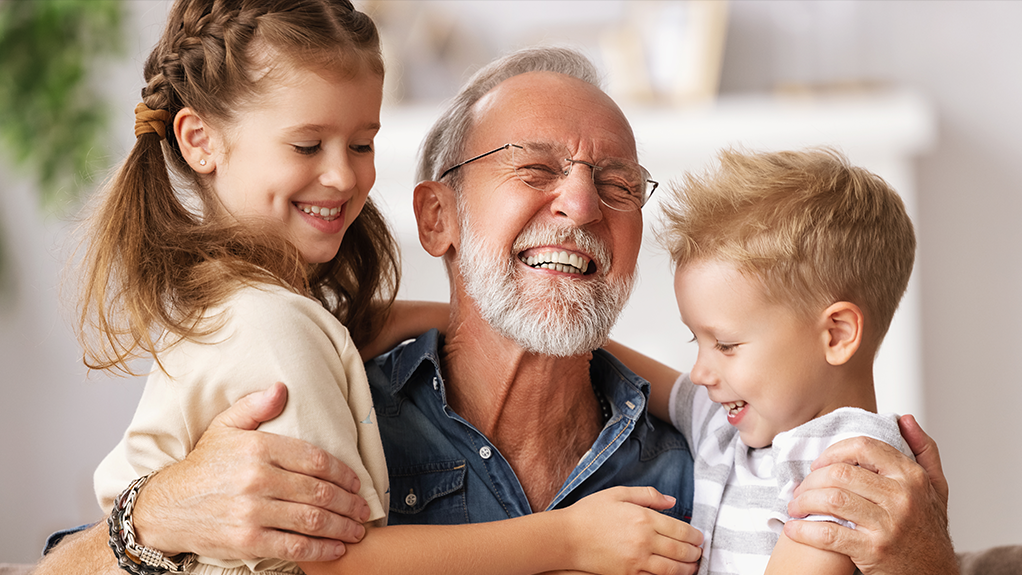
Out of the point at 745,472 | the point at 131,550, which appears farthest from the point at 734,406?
the point at 131,550

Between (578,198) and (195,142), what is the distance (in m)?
0.70

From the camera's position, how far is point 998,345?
3938mm

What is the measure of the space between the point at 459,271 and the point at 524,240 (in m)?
0.20

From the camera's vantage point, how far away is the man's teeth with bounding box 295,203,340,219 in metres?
1.54

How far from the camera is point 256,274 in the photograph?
1372 millimetres

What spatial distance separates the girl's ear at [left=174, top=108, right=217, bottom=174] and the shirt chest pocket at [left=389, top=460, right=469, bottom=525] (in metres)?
0.65

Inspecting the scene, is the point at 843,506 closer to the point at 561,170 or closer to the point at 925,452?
the point at 925,452

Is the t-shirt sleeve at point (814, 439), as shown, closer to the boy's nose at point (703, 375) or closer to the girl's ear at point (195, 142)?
the boy's nose at point (703, 375)

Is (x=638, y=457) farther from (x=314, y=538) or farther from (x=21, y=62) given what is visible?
(x=21, y=62)

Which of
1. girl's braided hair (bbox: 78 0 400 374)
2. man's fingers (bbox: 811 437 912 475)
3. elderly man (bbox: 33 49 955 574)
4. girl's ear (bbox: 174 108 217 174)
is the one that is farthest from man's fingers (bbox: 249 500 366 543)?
man's fingers (bbox: 811 437 912 475)

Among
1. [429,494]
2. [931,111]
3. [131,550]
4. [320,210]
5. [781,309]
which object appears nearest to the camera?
[131,550]

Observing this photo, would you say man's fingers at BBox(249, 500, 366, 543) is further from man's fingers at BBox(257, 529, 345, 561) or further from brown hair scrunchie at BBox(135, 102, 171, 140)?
brown hair scrunchie at BBox(135, 102, 171, 140)

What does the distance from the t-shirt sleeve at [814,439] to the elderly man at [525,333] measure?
0.38 ft

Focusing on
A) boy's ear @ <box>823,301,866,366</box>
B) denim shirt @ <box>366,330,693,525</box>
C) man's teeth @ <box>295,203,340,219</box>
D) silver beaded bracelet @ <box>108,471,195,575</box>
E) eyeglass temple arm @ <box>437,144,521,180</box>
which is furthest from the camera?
eyeglass temple arm @ <box>437,144,521,180</box>
